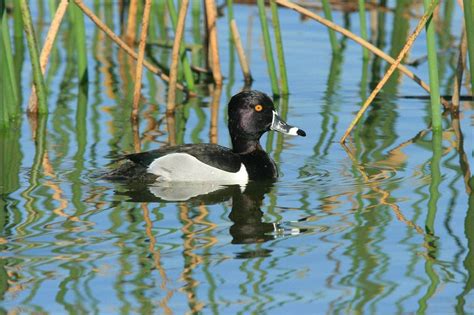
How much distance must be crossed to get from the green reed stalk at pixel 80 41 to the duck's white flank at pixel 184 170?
8.97ft

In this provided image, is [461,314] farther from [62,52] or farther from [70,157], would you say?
[62,52]

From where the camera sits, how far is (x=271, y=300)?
21.7 feet

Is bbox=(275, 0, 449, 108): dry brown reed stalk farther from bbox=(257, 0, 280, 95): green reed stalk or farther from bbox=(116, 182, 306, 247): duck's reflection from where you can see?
bbox=(116, 182, 306, 247): duck's reflection

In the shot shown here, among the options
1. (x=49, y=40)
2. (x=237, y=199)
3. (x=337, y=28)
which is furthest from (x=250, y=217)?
(x=49, y=40)

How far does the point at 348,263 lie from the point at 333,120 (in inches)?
201

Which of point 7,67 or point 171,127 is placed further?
point 171,127

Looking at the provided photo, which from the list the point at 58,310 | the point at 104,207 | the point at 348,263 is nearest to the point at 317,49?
the point at 104,207

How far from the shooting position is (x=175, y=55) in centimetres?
1184

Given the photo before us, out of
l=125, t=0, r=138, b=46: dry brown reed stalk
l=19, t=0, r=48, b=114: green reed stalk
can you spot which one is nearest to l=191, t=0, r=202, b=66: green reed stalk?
l=125, t=0, r=138, b=46: dry brown reed stalk

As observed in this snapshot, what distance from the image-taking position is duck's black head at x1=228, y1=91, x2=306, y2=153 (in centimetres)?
1034

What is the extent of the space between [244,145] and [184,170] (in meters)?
0.84

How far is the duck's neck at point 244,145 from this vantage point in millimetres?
10414

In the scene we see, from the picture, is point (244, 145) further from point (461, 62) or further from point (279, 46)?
point (461, 62)

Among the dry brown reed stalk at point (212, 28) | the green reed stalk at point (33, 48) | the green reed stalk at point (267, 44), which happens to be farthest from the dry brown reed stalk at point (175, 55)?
the green reed stalk at point (33, 48)
